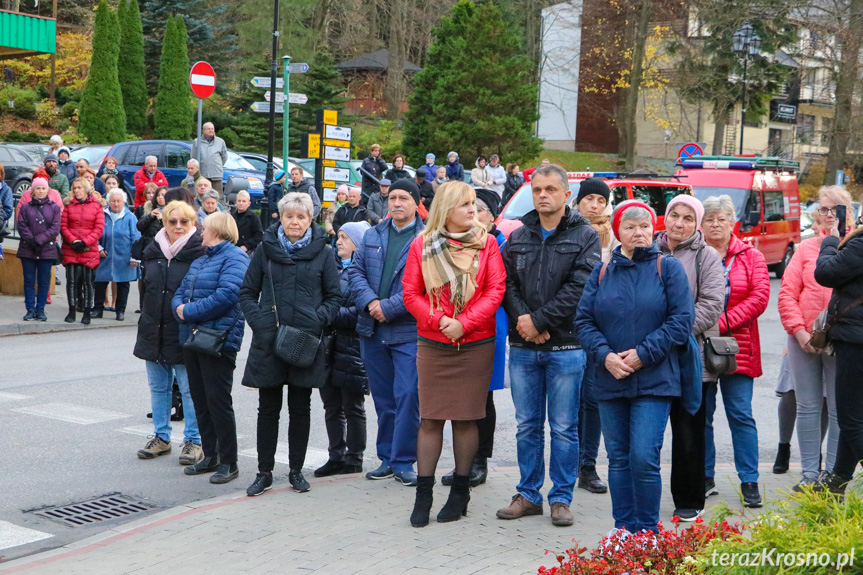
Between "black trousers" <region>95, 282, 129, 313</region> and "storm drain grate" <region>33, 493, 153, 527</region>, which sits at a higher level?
"black trousers" <region>95, 282, 129, 313</region>

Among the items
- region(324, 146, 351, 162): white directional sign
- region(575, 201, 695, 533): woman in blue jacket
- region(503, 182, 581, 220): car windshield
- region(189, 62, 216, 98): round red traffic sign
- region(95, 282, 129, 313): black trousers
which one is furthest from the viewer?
region(324, 146, 351, 162): white directional sign

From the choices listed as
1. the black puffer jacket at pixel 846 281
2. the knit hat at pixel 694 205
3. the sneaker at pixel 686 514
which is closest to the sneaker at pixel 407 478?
the sneaker at pixel 686 514

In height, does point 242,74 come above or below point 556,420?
above

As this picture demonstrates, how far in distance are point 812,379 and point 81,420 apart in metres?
6.18

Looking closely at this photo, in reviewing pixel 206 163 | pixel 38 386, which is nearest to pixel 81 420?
pixel 38 386

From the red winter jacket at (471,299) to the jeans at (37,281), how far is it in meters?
10.4

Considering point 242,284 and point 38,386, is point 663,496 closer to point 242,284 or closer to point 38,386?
point 242,284

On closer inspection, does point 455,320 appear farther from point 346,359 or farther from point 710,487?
point 710,487

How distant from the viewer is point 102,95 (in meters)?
38.9

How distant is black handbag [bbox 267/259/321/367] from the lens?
6504 millimetres

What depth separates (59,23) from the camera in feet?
167

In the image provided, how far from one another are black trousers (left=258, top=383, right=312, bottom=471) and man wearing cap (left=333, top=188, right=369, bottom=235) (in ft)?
33.2

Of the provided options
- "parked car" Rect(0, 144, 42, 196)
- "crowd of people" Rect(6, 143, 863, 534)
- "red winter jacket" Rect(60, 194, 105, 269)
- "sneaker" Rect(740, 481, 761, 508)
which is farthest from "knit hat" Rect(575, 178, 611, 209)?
"parked car" Rect(0, 144, 42, 196)

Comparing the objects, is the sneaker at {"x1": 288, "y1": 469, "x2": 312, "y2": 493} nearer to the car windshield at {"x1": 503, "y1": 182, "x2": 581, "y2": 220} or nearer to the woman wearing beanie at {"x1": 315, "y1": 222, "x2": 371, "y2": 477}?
the woman wearing beanie at {"x1": 315, "y1": 222, "x2": 371, "y2": 477}
